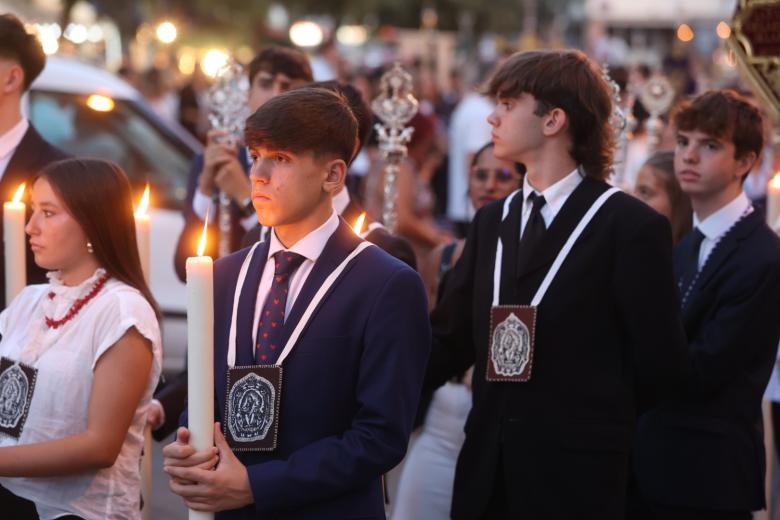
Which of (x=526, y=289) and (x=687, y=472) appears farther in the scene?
(x=687, y=472)

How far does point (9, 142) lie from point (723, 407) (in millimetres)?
2466

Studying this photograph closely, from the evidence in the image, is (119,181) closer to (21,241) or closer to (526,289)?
(21,241)

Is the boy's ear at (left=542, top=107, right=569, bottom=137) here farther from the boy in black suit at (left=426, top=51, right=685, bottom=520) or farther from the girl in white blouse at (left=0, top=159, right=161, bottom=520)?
the girl in white blouse at (left=0, top=159, right=161, bottom=520)

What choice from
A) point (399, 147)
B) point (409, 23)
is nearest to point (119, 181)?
point (399, 147)

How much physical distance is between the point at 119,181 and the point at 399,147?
180 cm

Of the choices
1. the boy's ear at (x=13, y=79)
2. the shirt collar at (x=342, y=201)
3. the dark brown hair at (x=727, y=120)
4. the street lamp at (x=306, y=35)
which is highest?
the street lamp at (x=306, y=35)

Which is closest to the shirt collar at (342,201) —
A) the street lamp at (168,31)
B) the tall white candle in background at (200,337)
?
the tall white candle in background at (200,337)

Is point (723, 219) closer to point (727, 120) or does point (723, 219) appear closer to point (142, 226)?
point (727, 120)

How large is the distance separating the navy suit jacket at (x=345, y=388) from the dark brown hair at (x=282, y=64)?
233 centimetres

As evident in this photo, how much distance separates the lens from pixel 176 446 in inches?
93.0

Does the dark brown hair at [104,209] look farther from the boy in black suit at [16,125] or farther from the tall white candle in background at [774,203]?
the tall white candle in background at [774,203]

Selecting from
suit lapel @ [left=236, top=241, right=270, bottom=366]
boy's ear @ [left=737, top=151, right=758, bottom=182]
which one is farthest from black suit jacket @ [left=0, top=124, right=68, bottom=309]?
boy's ear @ [left=737, top=151, right=758, bottom=182]

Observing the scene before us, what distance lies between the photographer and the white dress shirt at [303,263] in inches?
107

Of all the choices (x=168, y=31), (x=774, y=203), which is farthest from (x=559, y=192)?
(x=168, y=31)
